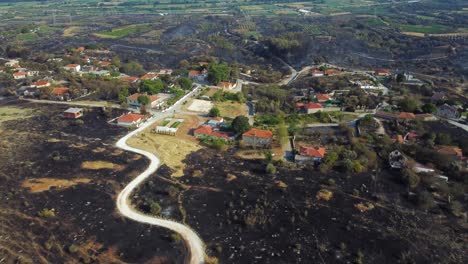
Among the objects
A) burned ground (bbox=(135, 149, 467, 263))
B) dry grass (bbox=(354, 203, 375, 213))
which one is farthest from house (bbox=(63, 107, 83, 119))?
dry grass (bbox=(354, 203, 375, 213))

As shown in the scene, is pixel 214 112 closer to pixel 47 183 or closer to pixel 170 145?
pixel 170 145

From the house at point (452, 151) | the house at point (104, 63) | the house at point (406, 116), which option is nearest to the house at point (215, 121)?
the house at point (406, 116)

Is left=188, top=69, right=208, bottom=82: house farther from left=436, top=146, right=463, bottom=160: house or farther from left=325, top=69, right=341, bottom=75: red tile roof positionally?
left=436, top=146, right=463, bottom=160: house

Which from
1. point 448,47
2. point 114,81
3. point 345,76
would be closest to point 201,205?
point 114,81

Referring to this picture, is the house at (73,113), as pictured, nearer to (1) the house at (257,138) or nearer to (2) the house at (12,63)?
(1) the house at (257,138)

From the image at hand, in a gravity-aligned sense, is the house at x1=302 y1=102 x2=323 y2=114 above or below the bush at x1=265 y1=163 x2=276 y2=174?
above

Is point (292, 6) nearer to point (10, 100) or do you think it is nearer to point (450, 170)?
point (10, 100)
